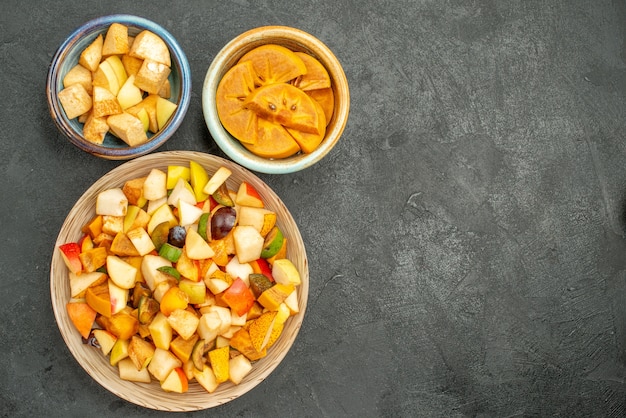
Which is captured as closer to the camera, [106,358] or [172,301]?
[172,301]

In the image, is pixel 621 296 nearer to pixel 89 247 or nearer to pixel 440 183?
pixel 440 183

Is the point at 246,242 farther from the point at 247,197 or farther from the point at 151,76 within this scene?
the point at 151,76

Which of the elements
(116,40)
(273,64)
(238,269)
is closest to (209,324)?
(238,269)

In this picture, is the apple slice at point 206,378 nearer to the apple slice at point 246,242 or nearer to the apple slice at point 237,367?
the apple slice at point 237,367

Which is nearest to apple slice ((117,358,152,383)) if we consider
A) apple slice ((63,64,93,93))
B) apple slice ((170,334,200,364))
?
apple slice ((170,334,200,364))

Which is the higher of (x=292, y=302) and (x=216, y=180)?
(x=216, y=180)

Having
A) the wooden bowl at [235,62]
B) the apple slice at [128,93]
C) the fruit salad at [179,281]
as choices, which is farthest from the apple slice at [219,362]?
the apple slice at [128,93]

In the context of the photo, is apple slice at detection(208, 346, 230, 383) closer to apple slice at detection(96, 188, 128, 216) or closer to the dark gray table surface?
the dark gray table surface
